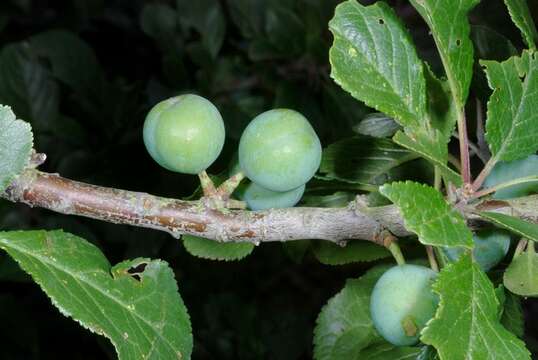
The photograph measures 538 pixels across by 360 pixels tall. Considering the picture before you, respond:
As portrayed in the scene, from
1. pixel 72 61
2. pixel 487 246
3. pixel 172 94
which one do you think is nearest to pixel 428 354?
pixel 487 246

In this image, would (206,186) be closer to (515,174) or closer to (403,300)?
(403,300)

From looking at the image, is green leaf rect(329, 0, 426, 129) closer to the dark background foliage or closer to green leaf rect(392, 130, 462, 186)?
green leaf rect(392, 130, 462, 186)

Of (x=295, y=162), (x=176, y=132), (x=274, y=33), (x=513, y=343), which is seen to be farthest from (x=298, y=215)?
(x=274, y=33)

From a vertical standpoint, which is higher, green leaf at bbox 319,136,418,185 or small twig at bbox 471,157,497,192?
small twig at bbox 471,157,497,192

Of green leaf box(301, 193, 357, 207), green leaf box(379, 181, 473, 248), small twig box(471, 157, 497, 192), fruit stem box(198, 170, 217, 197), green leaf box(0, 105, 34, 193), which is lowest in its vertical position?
green leaf box(301, 193, 357, 207)

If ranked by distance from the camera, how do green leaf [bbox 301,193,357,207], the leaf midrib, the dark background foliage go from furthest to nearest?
the dark background foliage → green leaf [bbox 301,193,357,207] → the leaf midrib

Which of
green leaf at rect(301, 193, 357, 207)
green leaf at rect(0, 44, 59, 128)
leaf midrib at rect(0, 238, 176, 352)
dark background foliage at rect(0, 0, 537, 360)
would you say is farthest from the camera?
green leaf at rect(0, 44, 59, 128)

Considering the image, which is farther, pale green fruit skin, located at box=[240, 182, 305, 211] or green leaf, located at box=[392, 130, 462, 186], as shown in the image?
pale green fruit skin, located at box=[240, 182, 305, 211]

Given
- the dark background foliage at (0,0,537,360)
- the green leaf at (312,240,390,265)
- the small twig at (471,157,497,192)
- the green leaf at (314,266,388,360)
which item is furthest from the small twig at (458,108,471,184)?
the dark background foliage at (0,0,537,360)
